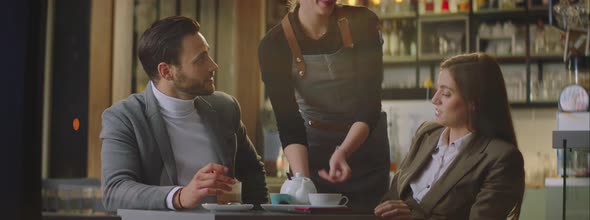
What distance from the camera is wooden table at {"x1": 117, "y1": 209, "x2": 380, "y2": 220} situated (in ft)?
8.57

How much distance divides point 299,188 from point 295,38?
19.9 inches

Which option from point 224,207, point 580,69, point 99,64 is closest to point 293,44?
point 224,207

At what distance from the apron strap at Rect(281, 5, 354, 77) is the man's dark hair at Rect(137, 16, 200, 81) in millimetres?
310

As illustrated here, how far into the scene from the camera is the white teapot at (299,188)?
2727 millimetres

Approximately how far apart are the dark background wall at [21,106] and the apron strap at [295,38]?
90 centimetres

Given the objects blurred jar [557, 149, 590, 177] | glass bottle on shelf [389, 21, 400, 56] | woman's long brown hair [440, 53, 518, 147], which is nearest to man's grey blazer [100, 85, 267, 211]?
woman's long brown hair [440, 53, 518, 147]

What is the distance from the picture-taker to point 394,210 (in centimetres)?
273

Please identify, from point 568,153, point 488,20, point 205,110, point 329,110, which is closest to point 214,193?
point 205,110

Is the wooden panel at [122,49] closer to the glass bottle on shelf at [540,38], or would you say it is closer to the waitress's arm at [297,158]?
the waitress's arm at [297,158]

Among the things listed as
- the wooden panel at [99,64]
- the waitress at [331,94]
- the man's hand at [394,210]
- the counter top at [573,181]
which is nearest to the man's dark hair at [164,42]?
the wooden panel at [99,64]

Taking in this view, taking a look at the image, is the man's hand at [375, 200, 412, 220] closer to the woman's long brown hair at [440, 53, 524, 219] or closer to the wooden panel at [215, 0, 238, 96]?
the woman's long brown hair at [440, 53, 524, 219]

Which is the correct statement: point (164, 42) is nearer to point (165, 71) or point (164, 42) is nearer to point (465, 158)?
point (165, 71)

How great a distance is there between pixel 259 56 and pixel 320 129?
33 centimetres

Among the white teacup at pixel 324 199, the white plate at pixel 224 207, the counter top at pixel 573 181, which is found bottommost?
the counter top at pixel 573 181
